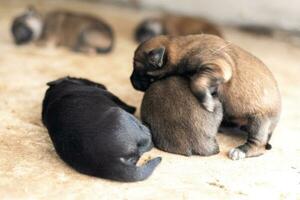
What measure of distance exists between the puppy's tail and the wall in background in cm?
412

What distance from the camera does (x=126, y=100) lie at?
180 inches

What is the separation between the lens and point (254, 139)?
370 centimetres

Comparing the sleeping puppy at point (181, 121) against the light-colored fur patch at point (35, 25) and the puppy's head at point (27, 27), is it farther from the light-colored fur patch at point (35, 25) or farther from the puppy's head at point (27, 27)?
the light-colored fur patch at point (35, 25)

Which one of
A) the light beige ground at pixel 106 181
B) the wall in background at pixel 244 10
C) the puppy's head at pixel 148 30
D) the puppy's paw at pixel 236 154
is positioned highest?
the wall in background at pixel 244 10

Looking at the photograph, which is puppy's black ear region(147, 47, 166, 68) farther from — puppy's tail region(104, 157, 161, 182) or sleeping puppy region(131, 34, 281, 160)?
puppy's tail region(104, 157, 161, 182)

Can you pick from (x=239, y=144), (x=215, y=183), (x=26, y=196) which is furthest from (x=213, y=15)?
(x=26, y=196)

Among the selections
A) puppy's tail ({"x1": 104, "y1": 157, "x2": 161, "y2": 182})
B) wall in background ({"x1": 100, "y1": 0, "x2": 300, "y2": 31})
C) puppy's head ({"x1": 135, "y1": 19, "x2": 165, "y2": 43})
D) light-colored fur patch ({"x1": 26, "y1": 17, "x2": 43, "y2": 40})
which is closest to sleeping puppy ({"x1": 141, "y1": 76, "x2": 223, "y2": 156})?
puppy's tail ({"x1": 104, "y1": 157, "x2": 161, "y2": 182})

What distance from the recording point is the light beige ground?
3213 mm

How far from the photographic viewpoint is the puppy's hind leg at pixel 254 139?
367 cm

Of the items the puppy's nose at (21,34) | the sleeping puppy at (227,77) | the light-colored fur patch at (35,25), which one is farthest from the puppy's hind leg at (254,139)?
the light-colored fur patch at (35,25)

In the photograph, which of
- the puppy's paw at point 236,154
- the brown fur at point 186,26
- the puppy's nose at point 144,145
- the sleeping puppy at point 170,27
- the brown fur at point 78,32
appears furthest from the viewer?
the sleeping puppy at point 170,27

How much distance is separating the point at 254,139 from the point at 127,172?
1.01 metres

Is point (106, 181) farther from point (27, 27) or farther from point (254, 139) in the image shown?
point (27, 27)

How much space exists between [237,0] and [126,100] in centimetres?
304
